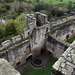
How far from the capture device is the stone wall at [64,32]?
66.5 ft

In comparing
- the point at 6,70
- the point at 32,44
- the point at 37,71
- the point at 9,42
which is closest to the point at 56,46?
the point at 32,44

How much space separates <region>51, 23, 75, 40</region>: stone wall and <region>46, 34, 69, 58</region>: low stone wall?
2.81 meters

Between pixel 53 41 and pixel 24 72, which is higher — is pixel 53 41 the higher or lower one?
the higher one

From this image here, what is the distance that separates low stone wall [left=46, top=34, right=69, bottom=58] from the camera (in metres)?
15.2

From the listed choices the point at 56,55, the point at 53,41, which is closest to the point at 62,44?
the point at 53,41

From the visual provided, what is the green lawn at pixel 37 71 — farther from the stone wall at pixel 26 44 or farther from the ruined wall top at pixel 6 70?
the ruined wall top at pixel 6 70

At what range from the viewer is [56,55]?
1711 centimetres

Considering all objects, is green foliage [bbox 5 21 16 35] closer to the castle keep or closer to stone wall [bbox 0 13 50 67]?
the castle keep

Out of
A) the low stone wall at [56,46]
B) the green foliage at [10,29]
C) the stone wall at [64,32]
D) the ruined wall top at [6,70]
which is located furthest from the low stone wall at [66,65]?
the green foliage at [10,29]

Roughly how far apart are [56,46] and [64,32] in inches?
260

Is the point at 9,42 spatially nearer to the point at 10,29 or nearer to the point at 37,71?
the point at 37,71

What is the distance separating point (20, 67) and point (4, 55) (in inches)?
Answer: 172

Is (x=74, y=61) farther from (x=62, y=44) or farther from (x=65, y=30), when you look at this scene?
(x=65, y=30)

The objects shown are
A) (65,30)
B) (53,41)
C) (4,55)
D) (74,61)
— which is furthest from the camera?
(65,30)
